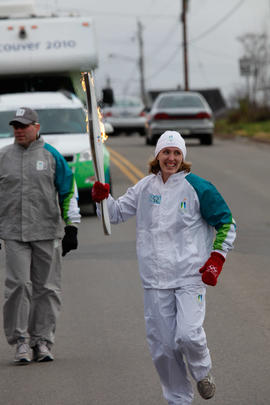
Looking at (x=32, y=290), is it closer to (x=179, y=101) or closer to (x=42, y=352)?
(x=42, y=352)

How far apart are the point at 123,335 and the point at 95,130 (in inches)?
103

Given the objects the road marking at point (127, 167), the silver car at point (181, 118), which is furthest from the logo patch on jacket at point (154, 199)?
the silver car at point (181, 118)

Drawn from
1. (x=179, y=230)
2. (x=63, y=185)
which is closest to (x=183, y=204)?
(x=179, y=230)

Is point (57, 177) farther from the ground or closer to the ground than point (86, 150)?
farther from the ground

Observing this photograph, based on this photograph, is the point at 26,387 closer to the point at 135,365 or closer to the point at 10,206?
the point at 135,365

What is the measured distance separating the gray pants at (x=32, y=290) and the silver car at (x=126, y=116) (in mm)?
28173

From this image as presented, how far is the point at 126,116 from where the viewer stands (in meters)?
35.3

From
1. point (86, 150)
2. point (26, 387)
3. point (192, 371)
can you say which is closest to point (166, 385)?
point (192, 371)

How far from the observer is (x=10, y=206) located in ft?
22.1

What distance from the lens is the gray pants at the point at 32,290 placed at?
22.0 ft

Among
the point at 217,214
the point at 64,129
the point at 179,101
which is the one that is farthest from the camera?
the point at 179,101

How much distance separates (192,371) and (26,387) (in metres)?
1.27

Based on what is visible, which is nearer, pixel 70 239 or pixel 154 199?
pixel 154 199

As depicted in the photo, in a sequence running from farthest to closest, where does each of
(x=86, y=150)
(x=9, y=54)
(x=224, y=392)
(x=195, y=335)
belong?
(x=9, y=54)
(x=86, y=150)
(x=224, y=392)
(x=195, y=335)
